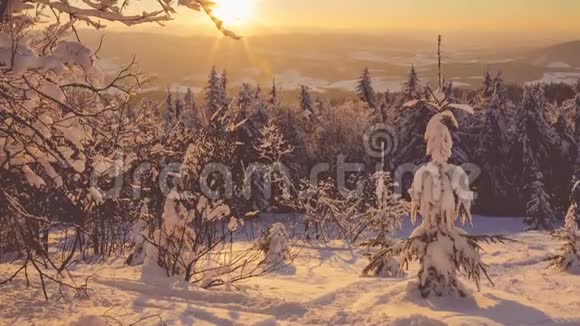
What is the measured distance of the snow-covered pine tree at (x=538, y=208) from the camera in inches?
1665

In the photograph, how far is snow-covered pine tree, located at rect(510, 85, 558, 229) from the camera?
4462cm

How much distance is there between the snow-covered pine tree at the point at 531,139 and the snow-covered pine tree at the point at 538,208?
985 mm

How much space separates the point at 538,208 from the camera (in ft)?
139

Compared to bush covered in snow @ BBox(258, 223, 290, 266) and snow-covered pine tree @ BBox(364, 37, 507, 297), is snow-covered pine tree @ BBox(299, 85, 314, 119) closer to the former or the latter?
bush covered in snow @ BBox(258, 223, 290, 266)

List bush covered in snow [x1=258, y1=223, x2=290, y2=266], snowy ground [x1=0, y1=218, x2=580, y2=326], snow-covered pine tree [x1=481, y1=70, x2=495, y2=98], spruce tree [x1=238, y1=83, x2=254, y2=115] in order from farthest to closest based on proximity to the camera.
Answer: snow-covered pine tree [x1=481, y1=70, x2=495, y2=98] < spruce tree [x1=238, y1=83, x2=254, y2=115] < bush covered in snow [x1=258, y1=223, x2=290, y2=266] < snowy ground [x1=0, y1=218, x2=580, y2=326]

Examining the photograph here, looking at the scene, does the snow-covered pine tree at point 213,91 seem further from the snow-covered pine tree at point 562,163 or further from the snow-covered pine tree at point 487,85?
the snow-covered pine tree at point 562,163

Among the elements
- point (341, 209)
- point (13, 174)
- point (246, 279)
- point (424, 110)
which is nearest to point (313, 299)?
point (246, 279)

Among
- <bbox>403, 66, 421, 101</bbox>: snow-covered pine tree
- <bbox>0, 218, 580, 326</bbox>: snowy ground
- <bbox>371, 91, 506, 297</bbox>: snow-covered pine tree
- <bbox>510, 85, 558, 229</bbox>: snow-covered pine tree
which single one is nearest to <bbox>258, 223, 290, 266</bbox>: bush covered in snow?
<bbox>0, 218, 580, 326</bbox>: snowy ground

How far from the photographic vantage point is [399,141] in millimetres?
46156

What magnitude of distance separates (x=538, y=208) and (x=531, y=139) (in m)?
5.60

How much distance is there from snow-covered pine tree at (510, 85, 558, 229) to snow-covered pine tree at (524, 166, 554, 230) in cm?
99

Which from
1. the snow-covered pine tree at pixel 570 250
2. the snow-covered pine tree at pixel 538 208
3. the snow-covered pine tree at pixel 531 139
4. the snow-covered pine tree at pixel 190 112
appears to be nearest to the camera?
the snow-covered pine tree at pixel 570 250

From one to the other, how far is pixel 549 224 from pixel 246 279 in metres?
38.2

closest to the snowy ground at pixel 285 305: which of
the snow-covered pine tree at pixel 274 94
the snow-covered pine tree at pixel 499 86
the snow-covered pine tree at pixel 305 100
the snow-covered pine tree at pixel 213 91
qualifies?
the snow-covered pine tree at pixel 499 86
